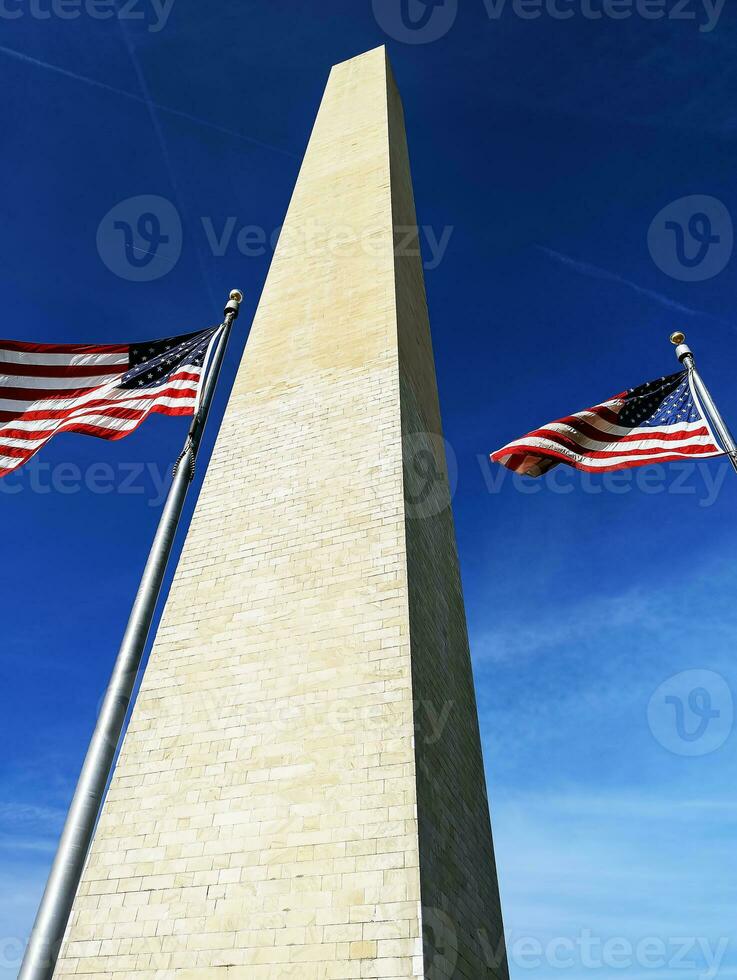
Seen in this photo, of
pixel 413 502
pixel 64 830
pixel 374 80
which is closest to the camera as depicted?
pixel 64 830

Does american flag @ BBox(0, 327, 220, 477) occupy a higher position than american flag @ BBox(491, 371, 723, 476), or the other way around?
american flag @ BBox(491, 371, 723, 476)

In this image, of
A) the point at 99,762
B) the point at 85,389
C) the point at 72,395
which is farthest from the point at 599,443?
the point at 99,762

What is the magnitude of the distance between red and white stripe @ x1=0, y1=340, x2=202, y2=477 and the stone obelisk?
2736 mm

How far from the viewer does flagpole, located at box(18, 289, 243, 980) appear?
4172mm

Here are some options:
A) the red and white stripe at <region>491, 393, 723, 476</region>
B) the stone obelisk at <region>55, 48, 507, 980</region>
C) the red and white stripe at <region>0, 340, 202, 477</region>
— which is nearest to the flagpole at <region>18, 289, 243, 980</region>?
the red and white stripe at <region>0, 340, 202, 477</region>

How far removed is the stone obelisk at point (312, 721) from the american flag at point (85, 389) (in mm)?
2736

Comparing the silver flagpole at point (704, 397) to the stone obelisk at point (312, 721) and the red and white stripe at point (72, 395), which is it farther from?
the red and white stripe at point (72, 395)

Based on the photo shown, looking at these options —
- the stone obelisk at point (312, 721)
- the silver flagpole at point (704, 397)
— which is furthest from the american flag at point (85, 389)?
the silver flagpole at point (704, 397)

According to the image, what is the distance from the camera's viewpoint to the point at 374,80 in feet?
63.6

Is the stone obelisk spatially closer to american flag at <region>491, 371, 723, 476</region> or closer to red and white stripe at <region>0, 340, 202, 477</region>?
american flag at <region>491, 371, 723, 476</region>

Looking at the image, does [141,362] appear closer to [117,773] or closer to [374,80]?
[117,773]

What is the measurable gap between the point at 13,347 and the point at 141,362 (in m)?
1.43

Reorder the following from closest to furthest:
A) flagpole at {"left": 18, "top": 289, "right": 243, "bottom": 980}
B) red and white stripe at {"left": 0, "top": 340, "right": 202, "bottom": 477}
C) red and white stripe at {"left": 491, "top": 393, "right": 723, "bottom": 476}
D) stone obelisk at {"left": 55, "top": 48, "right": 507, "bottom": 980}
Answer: flagpole at {"left": 18, "top": 289, "right": 243, "bottom": 980}, stone obelisk at {"left": 55, "top": 48, "right": 507, "bottom": 980}, red and white stripe at {"left": 0, "top": 340, "right": 202, "bottom": 477}, red and white stripe at {"left": 491, "top": 393, "right": 723, "bottom": 476}

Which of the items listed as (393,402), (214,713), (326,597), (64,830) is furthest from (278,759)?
(393,402)
